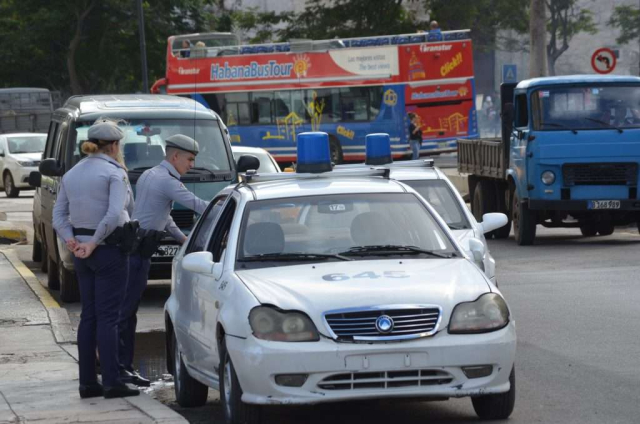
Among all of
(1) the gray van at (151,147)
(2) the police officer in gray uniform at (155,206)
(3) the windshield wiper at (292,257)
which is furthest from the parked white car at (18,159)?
(3) the windshield wiper at (292,257)

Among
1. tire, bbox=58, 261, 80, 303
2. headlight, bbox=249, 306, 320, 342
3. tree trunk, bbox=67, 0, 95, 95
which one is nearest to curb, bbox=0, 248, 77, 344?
tire, bbox=58, 261, 80, 303

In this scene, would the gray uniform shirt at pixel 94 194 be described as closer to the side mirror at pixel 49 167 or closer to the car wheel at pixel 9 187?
the side mirror at pixel 49 167

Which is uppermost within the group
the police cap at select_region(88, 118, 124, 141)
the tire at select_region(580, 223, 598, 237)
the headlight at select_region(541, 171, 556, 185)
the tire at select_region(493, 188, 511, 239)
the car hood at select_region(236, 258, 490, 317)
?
the police cap at select_region(88, 118, 124, 141)

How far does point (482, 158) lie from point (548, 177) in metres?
2.96

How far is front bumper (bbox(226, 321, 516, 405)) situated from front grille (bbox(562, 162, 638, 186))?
1276 cm

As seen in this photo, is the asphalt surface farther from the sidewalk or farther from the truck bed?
the truck bed

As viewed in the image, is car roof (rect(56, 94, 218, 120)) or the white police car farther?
car roof (rect(56, 94, 218, 120))

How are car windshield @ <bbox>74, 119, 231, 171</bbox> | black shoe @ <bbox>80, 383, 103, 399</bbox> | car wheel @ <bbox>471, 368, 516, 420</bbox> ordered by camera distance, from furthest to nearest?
1. car windshield @ <bbox>74, 119, 231, 171</bbox>
2. black shoe @ <bbox>80, 383, 103, 399</bbox>
3. car wheel @ <bbox>471, 368, 516, 420</bbox>

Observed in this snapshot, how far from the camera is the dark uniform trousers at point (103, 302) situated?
27.7 ft

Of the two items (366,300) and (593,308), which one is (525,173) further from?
(366,300)

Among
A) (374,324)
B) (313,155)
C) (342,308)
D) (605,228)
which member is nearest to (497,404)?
(374,324)

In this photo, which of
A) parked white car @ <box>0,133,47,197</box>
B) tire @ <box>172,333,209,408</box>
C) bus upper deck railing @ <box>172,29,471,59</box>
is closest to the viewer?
tire @ <box>172,333,209,408</box>

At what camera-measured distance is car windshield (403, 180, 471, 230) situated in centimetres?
1232

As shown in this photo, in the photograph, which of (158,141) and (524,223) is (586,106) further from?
(158,141)
